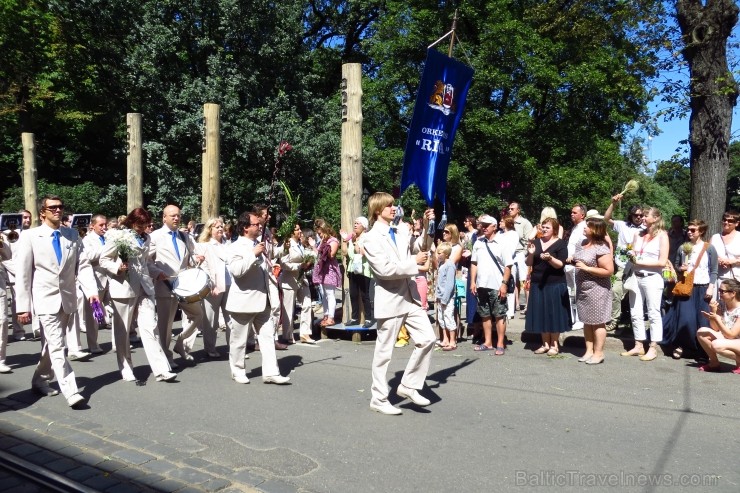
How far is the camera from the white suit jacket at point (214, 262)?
29.5 ft

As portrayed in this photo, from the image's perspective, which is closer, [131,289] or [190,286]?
[131,289]

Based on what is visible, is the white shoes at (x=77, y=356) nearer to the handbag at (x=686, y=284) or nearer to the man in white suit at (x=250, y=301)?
the man in white suit at (x=250, y=301)

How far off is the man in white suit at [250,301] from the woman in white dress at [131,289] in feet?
2.65

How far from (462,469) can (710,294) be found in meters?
5.30

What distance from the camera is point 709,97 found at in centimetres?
1099

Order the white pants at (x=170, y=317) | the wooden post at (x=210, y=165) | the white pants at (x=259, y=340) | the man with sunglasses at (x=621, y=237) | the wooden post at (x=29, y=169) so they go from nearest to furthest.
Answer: the white pants at (x=259, y=340), the white pants at (x=170, y=317), the man with sunglasses at (x=621, y=237), the wooden post at (x=210, y=165), the wooden post at (x=29, y=169)

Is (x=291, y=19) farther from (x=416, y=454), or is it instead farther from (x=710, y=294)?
(x=416, y=454)

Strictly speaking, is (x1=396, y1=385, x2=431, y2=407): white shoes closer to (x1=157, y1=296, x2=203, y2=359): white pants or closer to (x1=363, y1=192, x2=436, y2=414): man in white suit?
(x1=363, y1=192, x2=436, y2=414): man in white suit

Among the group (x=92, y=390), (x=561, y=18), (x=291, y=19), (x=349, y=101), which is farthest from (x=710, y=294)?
(x=291, y=19)

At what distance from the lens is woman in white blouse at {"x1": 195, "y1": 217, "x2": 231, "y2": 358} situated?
9.03m

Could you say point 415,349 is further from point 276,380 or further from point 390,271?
point 276,380

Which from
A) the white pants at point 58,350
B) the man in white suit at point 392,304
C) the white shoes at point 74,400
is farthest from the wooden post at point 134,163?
the man in white suit at point 392,304

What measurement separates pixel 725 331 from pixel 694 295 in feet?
3.29

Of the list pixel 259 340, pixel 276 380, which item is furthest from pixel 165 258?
pixel 276 380
